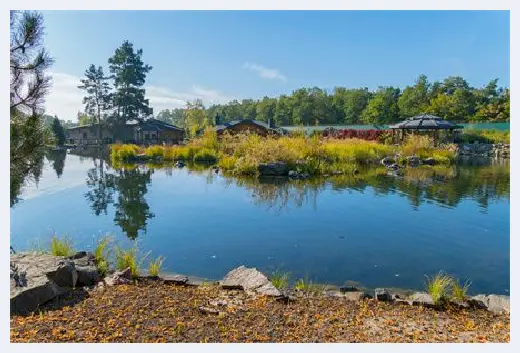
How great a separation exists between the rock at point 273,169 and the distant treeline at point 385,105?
1296 cm

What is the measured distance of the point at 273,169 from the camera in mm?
12039

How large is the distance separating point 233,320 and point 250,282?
0.89 metres

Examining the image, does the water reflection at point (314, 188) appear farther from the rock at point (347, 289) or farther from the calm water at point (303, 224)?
the rock at point (347, 289)

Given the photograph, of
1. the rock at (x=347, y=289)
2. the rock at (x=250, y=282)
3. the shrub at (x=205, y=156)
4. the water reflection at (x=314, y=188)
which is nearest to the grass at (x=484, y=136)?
the water reflection at (x=314, y=188)

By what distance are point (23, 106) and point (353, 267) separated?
3806mm

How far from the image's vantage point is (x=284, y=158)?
41.7ft

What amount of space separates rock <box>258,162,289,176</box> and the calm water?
1.31m

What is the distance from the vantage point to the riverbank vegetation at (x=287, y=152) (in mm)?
12531

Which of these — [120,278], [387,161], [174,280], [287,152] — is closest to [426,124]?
[387,161]

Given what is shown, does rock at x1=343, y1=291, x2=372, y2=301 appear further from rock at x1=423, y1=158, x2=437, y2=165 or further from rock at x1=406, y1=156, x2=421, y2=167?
rock at x1=423, y1=158, x2=437, y2=165

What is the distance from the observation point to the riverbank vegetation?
41.1 ft

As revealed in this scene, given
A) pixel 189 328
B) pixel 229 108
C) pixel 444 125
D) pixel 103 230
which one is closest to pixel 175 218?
pixel 103 230

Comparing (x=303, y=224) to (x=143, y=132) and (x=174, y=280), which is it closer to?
(x=174, y=280)

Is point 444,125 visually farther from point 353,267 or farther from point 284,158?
point 353,267
